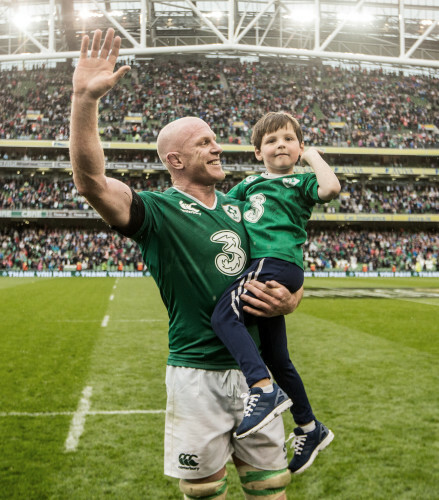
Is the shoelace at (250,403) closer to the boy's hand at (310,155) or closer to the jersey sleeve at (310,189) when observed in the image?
the jersey sleeve at (310,189)

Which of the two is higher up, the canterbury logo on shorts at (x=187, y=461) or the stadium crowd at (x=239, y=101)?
the stadium crowd at (x=239, y=101)

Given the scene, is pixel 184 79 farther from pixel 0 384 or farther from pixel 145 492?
pixel 145 492

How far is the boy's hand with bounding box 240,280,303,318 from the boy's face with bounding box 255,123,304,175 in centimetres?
76

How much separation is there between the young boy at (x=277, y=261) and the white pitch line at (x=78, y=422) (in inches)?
121

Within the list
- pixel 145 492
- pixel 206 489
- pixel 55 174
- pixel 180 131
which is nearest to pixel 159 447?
pixel 145 492

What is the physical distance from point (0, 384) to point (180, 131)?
584 cm

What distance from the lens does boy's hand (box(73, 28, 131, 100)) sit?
2262 mm

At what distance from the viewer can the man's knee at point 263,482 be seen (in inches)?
105

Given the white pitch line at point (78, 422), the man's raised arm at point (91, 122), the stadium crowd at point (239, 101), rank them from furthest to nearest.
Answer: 1. the stadium crowd at point (239, 101)
2. the white pitch line at point (78, 422)
3. the man's raised arm at point (91, 122)

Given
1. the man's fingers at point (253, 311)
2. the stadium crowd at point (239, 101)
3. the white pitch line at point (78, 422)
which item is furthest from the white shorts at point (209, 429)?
the stadium crowd at point (239, 101)

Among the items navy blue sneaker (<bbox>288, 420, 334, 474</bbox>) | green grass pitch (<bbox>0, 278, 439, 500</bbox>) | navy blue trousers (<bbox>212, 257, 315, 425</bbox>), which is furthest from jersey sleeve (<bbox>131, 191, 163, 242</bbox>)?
green grass pitch (<bbox>0, 278, 439, 500</bbox>)

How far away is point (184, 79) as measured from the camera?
48.2 metres

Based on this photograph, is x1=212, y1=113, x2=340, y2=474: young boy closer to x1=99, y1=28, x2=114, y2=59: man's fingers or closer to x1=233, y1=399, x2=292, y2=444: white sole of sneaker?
x1=233, y1=399, x2=292, y2=444: white sole of sneaker

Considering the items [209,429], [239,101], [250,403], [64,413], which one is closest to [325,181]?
[250,403]
